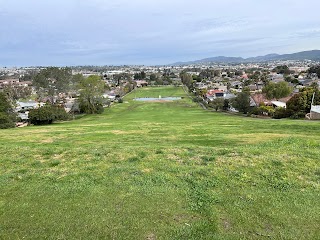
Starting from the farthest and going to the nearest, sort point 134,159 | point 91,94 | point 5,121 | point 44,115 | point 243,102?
1. point 91,94
2. point 243,102
3. point 44,115
4. point 5,121
5. point 134,159

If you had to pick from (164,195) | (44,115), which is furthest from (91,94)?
(164,195)

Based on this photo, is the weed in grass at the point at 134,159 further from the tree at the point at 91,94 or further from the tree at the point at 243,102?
the tree at the point at 91,94

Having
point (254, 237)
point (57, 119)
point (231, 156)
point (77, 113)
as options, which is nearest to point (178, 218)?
point (254, 237)

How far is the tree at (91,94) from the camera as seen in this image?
140 feet

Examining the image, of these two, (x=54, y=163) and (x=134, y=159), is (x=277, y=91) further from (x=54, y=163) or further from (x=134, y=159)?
(x=54, y=163)

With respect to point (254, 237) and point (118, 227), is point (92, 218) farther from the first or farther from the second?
point (254, 237)

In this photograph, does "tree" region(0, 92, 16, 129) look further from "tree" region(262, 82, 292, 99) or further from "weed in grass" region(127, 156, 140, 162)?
"tree" region(262, 82, 292, 99)

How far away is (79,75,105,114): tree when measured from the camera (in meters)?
42.8

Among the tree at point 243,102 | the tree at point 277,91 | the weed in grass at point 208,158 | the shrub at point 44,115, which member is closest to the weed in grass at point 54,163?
the weed in grass at point 208,158

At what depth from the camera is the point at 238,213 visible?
464cm

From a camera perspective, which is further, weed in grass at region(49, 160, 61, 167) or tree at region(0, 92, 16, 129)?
tree at region(0, 92, 16, 129)

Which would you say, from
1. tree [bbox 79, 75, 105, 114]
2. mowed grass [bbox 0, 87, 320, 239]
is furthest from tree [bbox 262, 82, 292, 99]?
mowed grass [bbox 0, 87, 320, 239]

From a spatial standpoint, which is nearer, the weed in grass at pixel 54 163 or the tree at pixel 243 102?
the weed in grass at pixel 54 163

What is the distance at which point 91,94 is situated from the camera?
43.3m
